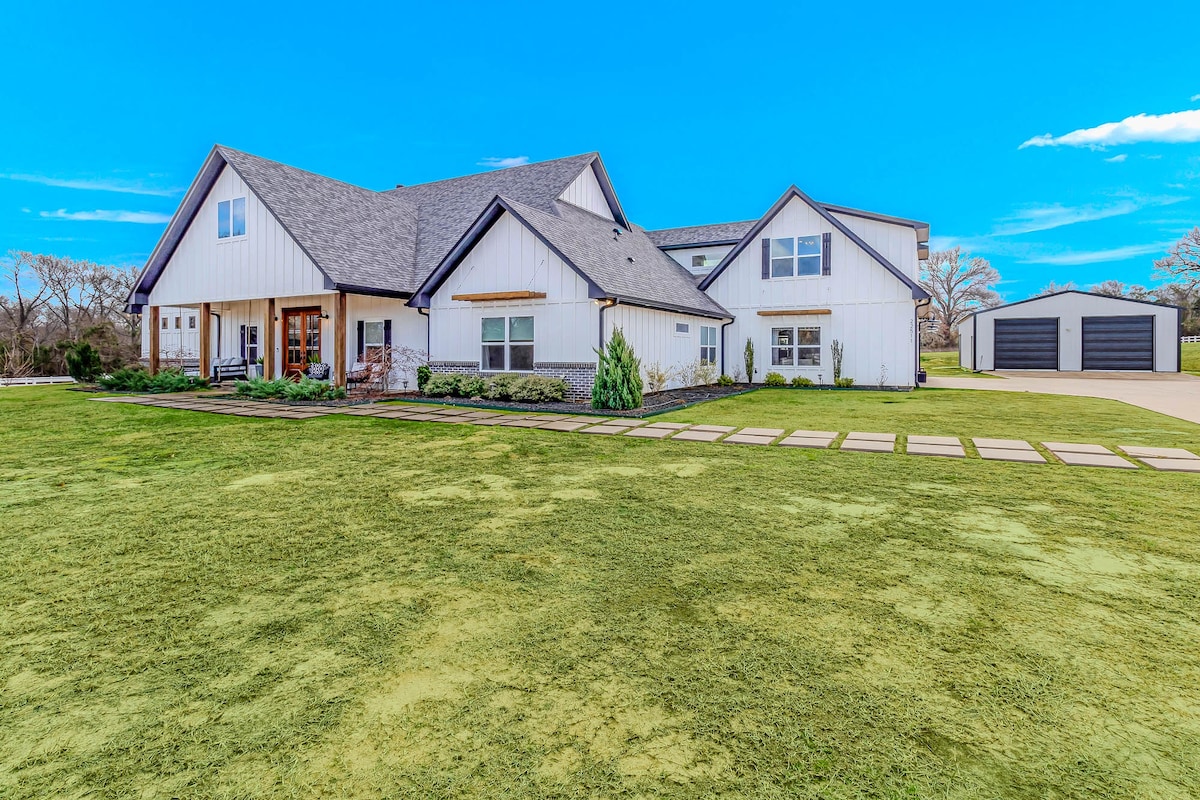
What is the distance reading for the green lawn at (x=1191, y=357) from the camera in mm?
27083

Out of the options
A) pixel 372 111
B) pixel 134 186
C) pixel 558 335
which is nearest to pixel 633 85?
pixel 372 111

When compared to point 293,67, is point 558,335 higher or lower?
lower

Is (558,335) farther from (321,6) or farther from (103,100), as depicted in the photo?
(103,100)

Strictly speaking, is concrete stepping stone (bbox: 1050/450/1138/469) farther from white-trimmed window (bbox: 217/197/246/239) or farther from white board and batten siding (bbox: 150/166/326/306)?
white-trimmed window (bbox: 217/197/246/239)

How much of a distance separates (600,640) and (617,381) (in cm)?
893

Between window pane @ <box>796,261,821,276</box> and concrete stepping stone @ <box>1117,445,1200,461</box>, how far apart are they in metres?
11.8

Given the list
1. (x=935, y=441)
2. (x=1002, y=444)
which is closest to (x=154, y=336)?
(x=935, y=441)

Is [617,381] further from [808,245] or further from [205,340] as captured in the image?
[205,340]

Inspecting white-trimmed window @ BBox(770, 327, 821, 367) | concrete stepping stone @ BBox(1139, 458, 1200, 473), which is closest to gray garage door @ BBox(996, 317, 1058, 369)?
white-trimmed window @ BBox(770, 327, 821, 367)

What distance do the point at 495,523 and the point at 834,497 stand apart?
2828mm

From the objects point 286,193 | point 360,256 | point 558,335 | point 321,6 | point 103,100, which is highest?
point 103,100

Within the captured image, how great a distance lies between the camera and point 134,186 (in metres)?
43.6

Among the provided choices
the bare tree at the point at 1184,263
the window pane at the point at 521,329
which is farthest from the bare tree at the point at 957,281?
the window pane at the point at 521,329

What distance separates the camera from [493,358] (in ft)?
47.5
